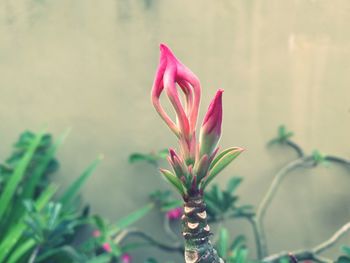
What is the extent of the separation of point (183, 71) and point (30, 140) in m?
2.44

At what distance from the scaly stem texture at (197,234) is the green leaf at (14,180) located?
2302mm

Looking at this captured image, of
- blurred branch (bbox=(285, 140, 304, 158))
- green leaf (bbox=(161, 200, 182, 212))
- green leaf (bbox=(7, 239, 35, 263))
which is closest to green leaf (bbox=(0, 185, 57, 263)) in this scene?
green leaf (bbox=(7, 239, 35, 263))

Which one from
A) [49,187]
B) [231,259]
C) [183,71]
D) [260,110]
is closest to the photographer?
[183,71]

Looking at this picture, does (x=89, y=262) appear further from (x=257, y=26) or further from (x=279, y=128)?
(x=257, y=26)

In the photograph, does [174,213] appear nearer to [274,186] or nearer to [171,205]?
[171,205]

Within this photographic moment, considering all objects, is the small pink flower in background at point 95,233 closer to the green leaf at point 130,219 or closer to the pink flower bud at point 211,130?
the green leaf at point 130,219

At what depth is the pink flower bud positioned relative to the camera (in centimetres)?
88

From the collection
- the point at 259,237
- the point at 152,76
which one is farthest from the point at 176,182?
the point at 259,237

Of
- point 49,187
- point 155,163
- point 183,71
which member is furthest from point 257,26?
point 183,71

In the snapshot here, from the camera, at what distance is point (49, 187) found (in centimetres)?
314

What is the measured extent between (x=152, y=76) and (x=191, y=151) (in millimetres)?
2481

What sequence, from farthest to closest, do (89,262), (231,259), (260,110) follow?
(260,110) → (89,262) → (231,259)

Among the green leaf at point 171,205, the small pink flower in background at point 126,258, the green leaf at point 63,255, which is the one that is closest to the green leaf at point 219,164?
the green leaf at point 63,255

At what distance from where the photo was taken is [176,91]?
0.85m
